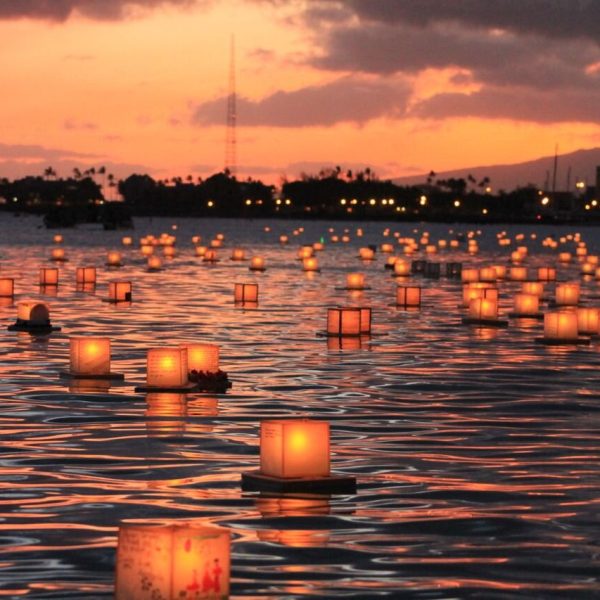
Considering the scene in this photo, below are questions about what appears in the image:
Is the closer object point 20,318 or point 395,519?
point 395,519

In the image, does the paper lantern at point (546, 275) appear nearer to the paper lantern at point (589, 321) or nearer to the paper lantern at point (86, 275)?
the paper lantern at point (86, 275)

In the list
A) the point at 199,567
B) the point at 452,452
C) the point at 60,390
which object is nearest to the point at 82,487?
the point at 452,452

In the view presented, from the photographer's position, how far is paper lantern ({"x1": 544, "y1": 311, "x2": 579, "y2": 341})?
37.0m

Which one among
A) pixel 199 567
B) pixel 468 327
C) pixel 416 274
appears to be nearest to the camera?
pixel 199 567

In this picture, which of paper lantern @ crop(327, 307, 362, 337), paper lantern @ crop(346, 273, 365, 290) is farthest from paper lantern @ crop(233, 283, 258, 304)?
paper lantern @ crop(327, 307, 362, 337)

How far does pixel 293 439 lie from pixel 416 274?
201ft

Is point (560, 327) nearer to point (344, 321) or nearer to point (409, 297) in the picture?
point (344, 321)

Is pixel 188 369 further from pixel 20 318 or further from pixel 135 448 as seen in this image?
pixel 20 318

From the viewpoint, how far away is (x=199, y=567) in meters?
10.6

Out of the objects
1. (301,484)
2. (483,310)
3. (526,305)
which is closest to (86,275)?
(526,305)

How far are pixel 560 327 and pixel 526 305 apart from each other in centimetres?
1000

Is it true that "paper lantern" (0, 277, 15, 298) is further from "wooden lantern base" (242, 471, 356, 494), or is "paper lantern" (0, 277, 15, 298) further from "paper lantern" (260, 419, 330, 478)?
"paper lantern" (260, 419, 330, 478)

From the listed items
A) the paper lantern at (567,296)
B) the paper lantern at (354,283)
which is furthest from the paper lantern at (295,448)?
the paper lantern at (354,283)

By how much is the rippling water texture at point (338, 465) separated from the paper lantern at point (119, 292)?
1123 centimetres
